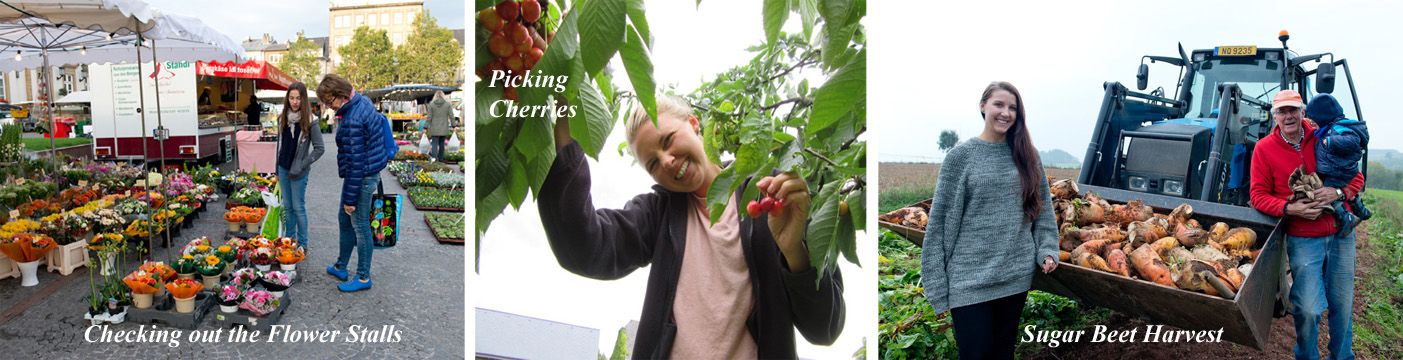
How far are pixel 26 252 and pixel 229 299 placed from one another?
1502 mm

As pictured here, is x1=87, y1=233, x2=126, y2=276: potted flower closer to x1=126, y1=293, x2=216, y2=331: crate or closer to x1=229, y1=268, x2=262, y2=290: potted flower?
x1=126, y1=293, x2=216, y2=331: crate

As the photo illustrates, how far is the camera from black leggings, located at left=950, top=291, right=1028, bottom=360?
246 centimetres

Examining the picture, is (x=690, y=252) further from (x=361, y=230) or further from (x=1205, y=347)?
(x=361, y=230)

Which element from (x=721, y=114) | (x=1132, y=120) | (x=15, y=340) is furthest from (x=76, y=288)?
(x=1132, y=120)

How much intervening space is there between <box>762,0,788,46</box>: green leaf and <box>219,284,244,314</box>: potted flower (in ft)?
10.3

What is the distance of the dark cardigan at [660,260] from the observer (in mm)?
1891

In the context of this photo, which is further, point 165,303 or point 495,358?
point 165,303

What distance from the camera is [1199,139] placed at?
356 cm

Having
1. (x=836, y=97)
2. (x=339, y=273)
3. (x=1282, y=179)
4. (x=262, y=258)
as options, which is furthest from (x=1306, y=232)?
(x=262, y=258)

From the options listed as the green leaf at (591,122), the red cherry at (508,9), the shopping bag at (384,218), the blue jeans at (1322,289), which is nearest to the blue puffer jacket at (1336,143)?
the blue jeans at (1322,289)

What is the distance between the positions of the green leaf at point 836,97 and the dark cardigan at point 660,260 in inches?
12.7

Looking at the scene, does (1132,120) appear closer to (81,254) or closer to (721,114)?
(721,114)

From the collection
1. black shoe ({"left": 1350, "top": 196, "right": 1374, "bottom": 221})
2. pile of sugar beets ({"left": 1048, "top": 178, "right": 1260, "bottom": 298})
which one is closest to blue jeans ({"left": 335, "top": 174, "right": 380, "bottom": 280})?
pile of sugar beets ({"left": 1048, "top": 178, "right": 1260, "bottom": 298})

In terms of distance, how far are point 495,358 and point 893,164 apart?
180 centimetres
